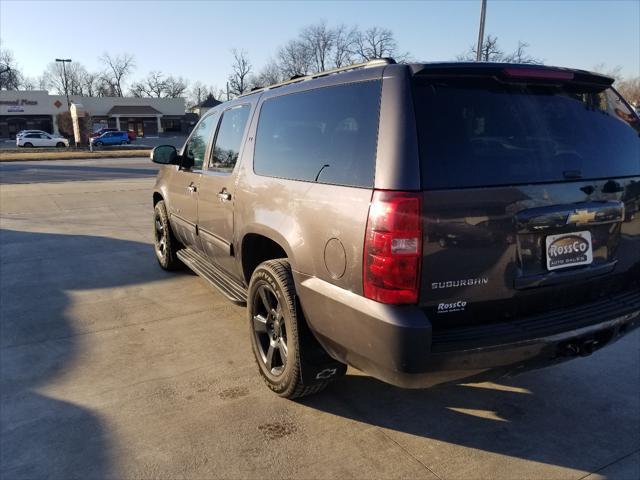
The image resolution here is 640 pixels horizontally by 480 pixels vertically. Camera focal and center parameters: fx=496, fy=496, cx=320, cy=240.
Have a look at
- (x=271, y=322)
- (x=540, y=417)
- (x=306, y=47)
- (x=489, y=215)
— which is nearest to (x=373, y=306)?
(x=489, y=215)

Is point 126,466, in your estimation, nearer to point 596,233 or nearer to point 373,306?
point 373,306

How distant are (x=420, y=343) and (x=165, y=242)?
4492mm

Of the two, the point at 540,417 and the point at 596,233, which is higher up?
the point at 596,233

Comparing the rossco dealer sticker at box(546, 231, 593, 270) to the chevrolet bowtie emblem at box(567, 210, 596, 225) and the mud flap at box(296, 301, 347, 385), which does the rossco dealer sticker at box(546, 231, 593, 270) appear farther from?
the mud flap at box(296, 301, 347, 385)

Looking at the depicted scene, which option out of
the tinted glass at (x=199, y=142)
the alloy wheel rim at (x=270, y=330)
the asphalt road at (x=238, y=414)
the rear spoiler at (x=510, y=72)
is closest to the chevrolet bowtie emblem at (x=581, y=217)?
the rear spoiler at (x=510, y=72)

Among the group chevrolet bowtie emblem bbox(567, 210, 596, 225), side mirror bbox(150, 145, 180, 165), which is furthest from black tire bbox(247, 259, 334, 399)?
side mirror bbox(150, 145, 180, 165)

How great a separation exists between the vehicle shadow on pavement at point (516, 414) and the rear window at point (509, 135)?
1.11 metres

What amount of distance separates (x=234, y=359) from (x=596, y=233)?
267cm

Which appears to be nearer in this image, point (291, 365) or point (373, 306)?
point (373, 306)

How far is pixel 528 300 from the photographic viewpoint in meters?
2.49

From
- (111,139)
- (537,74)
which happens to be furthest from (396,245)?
(111,139)

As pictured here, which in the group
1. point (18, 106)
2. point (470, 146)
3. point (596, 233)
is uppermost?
point (18, 106)

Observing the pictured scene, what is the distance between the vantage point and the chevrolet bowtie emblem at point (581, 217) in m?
2.45

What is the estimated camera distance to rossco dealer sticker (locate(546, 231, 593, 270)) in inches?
96.4
